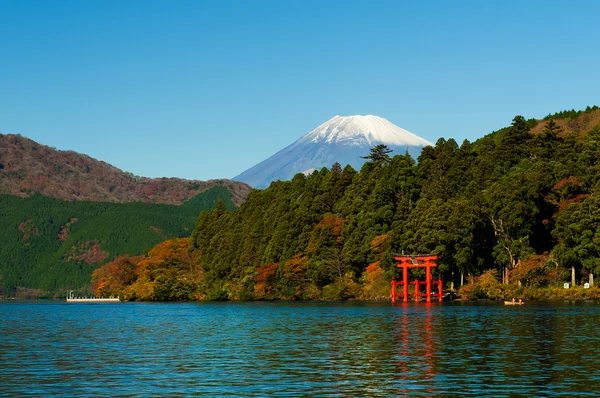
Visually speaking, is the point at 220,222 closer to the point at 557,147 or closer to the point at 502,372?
the point at 557,147

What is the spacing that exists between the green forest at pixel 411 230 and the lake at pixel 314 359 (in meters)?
36.7

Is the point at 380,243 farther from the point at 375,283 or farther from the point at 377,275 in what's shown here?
the point at 375,283

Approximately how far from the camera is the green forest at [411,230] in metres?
92.9

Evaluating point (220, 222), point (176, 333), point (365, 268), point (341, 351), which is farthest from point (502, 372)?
point (220, 222)

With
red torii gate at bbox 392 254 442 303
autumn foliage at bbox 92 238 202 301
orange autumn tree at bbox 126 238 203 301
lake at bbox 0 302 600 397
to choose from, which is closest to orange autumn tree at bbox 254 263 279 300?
orange autumn tree at bbox 126 238 203 301

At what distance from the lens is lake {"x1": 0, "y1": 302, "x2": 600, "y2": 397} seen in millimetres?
26688

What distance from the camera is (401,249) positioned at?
102m

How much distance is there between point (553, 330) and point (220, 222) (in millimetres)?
105616

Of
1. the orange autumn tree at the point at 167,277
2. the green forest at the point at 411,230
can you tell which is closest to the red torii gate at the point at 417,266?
the green forest at the point at 411,230

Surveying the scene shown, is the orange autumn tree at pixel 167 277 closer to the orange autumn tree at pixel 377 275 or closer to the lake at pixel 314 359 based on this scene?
the orange autumn tree at pixel 377 275

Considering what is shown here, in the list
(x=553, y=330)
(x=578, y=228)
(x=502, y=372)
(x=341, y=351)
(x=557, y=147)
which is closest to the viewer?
(x=502, y=372)

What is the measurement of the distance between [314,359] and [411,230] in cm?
6772

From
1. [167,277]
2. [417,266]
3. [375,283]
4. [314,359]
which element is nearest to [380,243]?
[375,283]

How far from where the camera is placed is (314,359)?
3466 centimetres
